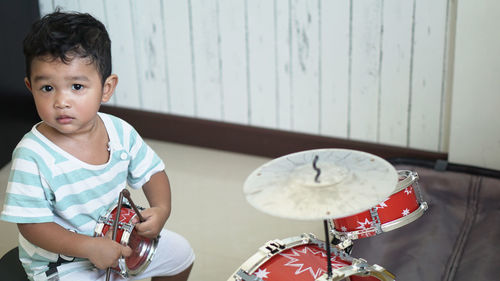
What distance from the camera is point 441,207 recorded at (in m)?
2.12

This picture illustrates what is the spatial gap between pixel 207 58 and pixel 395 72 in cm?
77

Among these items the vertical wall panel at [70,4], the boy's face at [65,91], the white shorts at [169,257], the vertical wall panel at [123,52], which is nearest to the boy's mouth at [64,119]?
the boy's face at [65,91]

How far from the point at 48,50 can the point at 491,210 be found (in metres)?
1.46

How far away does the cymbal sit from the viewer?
103 cm

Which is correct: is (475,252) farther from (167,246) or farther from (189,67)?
(189,67)

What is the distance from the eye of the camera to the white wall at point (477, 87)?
2.15 m

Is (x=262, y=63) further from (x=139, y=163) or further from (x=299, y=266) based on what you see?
(x=299, y=266)

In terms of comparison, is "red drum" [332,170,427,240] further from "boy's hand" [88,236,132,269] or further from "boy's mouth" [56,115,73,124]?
"boy's mouth" [56,115,73,124]

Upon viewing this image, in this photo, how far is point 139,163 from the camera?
1494mm

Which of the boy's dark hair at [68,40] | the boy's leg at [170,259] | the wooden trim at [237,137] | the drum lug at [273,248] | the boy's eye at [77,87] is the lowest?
the wooden trim at [237,137]

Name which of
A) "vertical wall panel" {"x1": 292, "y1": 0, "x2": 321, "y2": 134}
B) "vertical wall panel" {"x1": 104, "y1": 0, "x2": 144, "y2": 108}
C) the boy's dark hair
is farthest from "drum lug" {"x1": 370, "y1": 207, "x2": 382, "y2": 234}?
"vertical wall panel" {"x1": 104, "y1": 0, "x2": 144, "y2": 108}

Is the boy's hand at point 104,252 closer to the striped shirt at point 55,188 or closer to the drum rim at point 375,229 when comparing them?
the striped shirt at point 55,188

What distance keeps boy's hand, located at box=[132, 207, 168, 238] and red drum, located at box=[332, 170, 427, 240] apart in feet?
1.27

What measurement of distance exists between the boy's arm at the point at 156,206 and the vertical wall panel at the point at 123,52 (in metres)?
1.39
